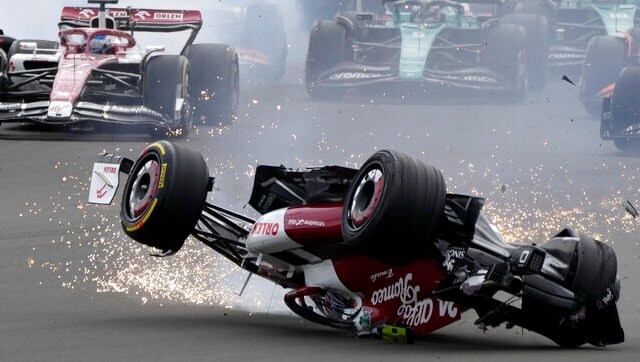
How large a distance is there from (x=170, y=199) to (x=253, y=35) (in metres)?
20.9

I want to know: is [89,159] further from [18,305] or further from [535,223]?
[18,305]

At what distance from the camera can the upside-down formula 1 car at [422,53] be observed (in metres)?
21.9

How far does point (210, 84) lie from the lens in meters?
18.7

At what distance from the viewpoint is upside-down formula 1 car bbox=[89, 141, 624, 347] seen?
6.32 m

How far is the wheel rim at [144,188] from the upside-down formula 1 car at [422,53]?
1426 centimetres

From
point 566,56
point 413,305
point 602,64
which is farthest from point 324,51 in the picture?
point 413,305

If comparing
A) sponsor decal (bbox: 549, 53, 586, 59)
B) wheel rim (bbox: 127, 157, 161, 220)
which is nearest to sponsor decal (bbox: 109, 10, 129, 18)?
sponsor decal (bbox: 549, 53, 586, 59)

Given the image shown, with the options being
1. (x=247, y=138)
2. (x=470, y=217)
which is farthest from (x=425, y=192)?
(x=247, y=138)

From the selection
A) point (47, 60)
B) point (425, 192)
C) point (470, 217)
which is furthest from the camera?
point (47, 60)

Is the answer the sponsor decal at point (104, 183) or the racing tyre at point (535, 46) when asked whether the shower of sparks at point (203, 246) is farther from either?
the racing tyre at point (535, 46)

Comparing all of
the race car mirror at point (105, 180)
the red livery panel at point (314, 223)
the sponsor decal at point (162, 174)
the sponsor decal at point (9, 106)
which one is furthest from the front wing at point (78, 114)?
the red livery panel at point (314, 223)

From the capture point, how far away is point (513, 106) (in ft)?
68.6

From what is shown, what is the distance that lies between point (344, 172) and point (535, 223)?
4.07 m

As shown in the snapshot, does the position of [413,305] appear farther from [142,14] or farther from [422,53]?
[422,53]
